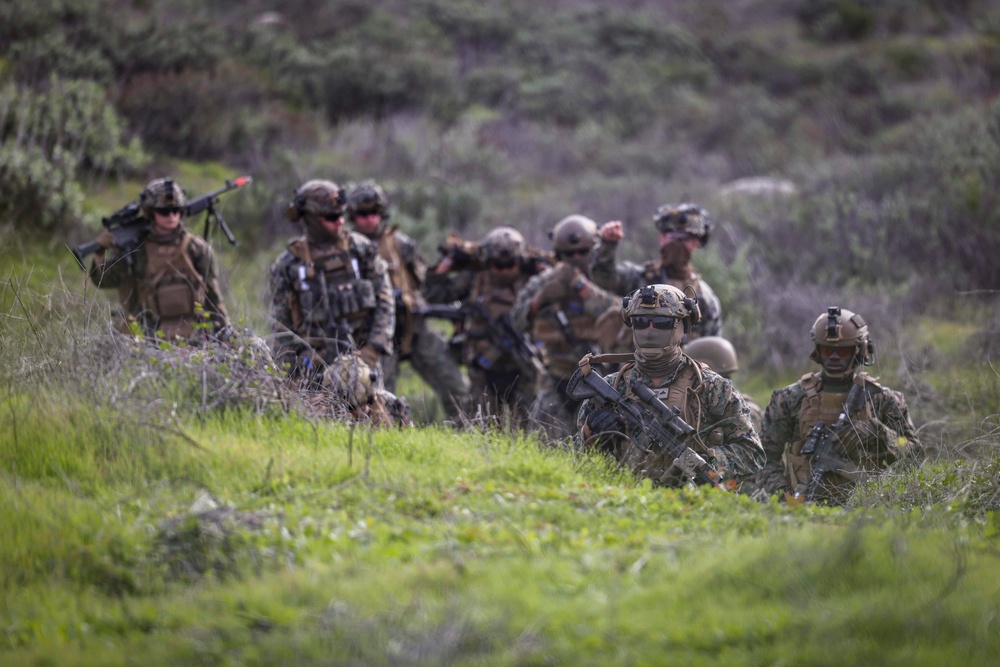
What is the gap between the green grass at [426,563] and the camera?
401 cm

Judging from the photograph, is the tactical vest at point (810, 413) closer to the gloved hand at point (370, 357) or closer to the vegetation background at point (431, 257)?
the vegetation background at point (431, 257)

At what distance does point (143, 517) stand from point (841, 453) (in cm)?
393

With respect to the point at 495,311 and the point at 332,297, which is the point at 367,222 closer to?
the point at 495,311

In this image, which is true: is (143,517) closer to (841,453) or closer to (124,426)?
(124,426)

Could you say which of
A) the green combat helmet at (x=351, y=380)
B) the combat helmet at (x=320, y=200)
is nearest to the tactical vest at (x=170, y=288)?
the combat helmet at (x=320, y=200)

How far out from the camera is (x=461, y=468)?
231 inches

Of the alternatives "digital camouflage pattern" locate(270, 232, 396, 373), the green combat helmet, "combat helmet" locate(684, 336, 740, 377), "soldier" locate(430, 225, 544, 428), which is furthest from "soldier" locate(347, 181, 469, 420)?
"combat helmet" locate(684, 336, 740, 377)

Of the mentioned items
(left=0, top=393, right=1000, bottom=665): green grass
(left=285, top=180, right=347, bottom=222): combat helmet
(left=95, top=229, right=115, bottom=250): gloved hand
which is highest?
(left=285, top=180, right=347, bottom=222): combat helmet

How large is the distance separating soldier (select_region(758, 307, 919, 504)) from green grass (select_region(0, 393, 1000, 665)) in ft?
3.22

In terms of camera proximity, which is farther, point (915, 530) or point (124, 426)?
point (124, 426)

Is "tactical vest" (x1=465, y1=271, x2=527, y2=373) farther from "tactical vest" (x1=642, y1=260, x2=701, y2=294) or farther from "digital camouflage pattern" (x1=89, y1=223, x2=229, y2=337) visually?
"digital camouflage pattern" (x1=89, y1=223, x2=229, y2=337)

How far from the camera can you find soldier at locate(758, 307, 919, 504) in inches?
256

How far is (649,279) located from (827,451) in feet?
8.65

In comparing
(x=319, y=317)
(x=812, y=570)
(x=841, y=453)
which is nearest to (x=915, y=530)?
(x=812, y=570)
